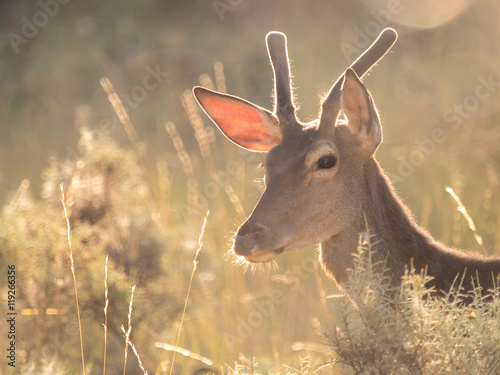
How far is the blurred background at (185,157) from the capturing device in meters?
4.63

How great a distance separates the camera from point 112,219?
4992mm

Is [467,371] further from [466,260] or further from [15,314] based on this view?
[15,314]

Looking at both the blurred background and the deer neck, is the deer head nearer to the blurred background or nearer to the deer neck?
the deer neck

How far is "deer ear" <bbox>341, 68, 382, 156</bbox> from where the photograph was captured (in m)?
3.48

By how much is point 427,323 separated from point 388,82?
7928mm

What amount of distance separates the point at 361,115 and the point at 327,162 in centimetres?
30

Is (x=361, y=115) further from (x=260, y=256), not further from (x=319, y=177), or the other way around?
(x=260, y=256)

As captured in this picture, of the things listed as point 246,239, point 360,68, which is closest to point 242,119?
point 360,68

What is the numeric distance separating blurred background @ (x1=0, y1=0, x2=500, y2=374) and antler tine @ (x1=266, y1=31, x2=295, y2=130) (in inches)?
38.6

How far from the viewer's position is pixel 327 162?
3672 mm

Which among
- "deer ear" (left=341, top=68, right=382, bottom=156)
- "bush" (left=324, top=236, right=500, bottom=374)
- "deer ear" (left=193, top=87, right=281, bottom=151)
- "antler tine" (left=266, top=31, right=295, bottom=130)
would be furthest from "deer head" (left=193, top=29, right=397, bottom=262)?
"bush" (left=324, top=236, right=500, bottom=374)

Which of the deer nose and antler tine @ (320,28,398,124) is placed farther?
antler tine @ (320,28,398,124)

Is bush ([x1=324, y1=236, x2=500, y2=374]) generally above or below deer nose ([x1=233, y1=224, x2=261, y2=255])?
above

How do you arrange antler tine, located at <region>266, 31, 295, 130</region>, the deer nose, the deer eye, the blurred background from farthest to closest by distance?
1. the blurred background
2. antler tine, located at <region>266, 31, 295, 130</region>
3. the deer eye
4. the deer nose
